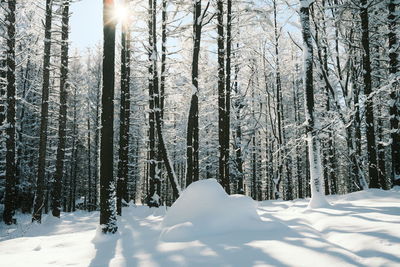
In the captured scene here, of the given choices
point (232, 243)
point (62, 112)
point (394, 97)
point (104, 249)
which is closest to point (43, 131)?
point (62, 112)

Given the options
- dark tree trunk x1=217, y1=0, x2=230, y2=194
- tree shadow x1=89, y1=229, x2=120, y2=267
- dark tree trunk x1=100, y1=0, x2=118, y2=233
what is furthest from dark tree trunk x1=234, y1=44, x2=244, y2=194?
tree shadow x1=89, y1=229, x2=120, y2=267

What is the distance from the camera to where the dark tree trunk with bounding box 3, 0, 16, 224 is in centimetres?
1296

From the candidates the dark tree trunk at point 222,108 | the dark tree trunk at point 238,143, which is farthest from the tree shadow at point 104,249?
the dark tree trunk at point 238,143

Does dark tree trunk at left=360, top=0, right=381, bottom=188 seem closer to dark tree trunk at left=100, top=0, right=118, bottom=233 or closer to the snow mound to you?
the snow mound

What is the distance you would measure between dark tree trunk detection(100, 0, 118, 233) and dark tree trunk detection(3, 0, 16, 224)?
8.69 metres

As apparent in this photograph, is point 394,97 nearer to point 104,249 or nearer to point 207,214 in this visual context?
point 207,214

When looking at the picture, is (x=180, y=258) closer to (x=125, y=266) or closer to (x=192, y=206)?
(x=125, y=266)

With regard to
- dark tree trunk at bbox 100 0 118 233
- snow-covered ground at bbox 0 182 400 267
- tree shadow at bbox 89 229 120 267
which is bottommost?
tree shadow at bbox 89 229 120 267

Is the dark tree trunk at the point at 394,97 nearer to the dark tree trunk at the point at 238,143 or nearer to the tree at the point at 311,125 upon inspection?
the tree at the point at 311,125

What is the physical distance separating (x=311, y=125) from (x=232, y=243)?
5.08m

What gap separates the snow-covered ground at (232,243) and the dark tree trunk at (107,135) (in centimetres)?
52

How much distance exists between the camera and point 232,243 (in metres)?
4.55

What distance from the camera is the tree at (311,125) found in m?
7.87

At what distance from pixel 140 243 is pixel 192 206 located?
1250 mm
